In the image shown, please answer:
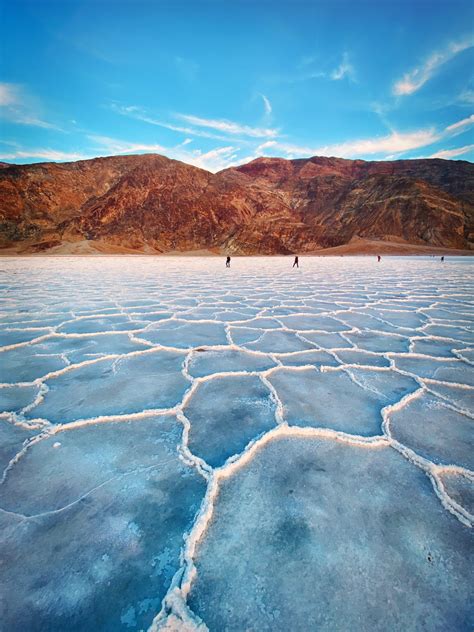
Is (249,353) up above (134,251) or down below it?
above

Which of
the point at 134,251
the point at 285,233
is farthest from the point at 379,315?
the point at 285,233

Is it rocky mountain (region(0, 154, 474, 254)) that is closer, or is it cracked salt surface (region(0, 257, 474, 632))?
cracked salt surface (region(0, 257, 474, 632))

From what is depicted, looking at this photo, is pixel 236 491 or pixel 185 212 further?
pixel 185 212

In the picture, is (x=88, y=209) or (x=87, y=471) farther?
(x=88, y=209)

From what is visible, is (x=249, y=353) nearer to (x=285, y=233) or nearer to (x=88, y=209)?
(x=285, y=233)

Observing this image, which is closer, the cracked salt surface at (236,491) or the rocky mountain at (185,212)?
the cracked salt surface at (236,491)
